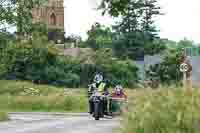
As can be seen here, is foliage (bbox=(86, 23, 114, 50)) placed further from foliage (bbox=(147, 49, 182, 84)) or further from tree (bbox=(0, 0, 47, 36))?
tree (bbox=(0, 0, 47, 36))

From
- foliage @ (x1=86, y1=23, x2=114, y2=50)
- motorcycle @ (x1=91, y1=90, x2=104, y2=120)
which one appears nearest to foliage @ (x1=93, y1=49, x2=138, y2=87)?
foliage @ (x1=86, y1=23, x2=114, y2=50)

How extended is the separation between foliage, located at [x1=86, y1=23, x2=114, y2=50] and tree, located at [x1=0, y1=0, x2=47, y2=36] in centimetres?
6828

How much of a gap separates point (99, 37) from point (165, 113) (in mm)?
84139

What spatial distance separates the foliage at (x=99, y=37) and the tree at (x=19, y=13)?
6828cm

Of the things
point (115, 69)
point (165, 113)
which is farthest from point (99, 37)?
point (165, 113)

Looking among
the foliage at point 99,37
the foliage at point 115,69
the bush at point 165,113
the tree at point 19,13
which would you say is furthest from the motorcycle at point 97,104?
the foliage at point 99,37

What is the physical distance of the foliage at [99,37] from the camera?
89.5 meters

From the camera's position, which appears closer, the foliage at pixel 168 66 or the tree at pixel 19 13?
the tree at pixel 19 13

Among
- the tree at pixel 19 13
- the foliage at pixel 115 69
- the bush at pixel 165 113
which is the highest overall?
the tree at pixel 19 13

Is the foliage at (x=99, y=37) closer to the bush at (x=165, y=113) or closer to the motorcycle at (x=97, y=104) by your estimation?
the motorcycle at (x=97, y=104)

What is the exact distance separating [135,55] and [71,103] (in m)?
43.3

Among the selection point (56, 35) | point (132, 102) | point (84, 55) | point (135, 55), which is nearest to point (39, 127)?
point (132, 102)

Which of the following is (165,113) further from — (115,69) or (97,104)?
(115,69)

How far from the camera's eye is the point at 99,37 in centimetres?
9356
